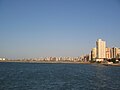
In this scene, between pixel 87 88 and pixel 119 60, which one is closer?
pixel 87 88

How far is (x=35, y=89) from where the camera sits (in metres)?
28.9

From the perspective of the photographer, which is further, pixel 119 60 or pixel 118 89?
pixel 119 60

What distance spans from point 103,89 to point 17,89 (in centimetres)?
1085

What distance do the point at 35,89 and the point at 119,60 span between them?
174 m

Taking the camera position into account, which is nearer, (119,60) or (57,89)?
(57,89)

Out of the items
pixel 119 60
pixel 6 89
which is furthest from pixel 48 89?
pixel 119 60

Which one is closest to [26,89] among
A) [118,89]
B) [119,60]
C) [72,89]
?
[72,89]

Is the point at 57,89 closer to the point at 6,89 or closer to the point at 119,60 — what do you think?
the point at 6,89

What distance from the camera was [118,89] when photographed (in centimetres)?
2972

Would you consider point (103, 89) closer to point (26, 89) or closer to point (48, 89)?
point (48, 89)

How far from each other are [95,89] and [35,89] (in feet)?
24.8

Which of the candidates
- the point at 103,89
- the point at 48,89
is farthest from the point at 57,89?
the point at 103,89

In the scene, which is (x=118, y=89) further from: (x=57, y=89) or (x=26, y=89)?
(x=26, y=89)

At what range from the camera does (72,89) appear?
29422 mm
